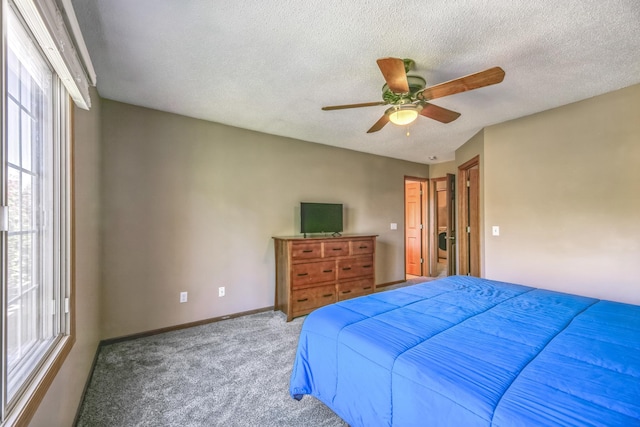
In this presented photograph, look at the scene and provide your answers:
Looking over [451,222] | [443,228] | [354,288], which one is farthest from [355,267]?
[443,228]

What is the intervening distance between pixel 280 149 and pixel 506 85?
101 inches

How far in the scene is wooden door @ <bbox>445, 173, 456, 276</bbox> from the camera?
4941mm

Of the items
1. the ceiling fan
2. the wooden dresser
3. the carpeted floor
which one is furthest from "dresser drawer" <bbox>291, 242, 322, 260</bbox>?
the ceiling fan

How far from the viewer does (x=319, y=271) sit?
365 cm

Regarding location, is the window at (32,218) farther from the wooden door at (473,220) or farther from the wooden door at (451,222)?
the wooden door at (451,222)

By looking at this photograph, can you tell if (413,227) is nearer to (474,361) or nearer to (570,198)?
(570,198)

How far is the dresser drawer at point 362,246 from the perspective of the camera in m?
3.96

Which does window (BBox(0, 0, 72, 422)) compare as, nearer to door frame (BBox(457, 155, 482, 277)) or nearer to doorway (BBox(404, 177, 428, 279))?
door frame (BBox(457, 155, 482, 277))

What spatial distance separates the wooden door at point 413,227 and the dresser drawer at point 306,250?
109 inches

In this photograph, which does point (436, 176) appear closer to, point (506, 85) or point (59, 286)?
point (506, 85)

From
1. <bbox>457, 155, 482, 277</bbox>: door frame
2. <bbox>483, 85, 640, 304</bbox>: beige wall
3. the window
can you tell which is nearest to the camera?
the window

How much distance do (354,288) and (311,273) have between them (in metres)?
0.75

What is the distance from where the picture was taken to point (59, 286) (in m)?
1.54

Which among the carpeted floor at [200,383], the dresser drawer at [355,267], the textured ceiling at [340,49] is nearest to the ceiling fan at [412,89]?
the textured ceiling at [340,49]
